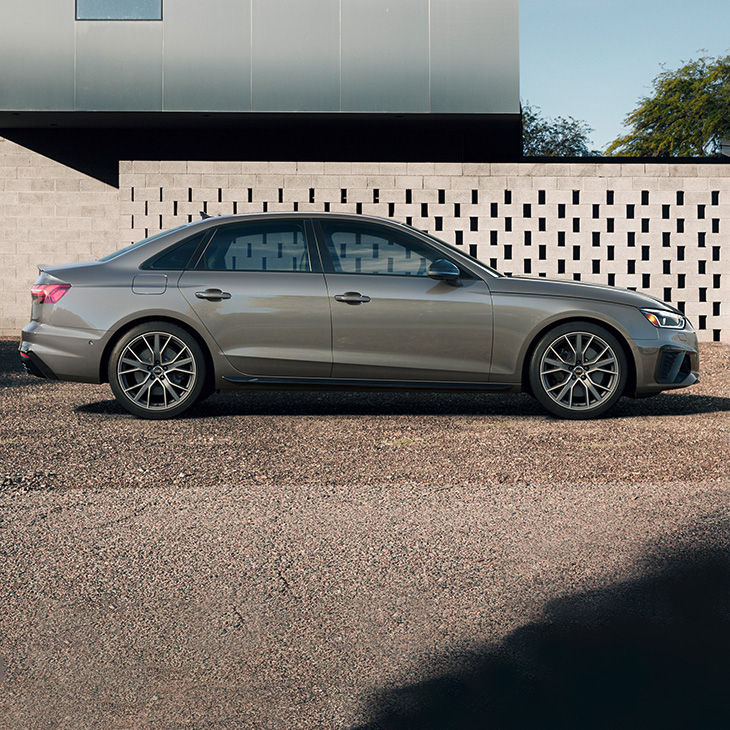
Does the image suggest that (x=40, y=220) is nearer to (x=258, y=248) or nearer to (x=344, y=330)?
(x=258, y=248)

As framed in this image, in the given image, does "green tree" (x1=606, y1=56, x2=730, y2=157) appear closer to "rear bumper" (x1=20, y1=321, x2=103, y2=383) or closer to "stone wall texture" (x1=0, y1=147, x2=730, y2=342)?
"stone wall texture" (x1=0, y1=147, x2=730, y2=342)

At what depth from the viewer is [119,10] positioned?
16.8m

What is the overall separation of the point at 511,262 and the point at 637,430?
8316 millimetres

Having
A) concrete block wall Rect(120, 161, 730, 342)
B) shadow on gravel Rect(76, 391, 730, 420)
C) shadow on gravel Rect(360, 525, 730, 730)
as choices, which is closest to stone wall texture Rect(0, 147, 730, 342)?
concrete block wall Rect(120, 161, 730, 342)

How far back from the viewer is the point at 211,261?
7.79 m

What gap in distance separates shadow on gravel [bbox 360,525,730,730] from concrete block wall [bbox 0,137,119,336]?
16.3 m

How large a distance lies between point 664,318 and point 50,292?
4896 millimetres

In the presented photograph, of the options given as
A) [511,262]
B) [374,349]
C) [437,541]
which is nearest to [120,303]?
[374,349]

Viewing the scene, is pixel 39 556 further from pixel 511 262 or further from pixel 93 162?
pixel 93 162

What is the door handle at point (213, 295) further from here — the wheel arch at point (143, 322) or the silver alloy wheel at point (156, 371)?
the silver alloy wheel at point (156, 371)

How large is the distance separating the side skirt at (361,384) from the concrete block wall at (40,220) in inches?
457

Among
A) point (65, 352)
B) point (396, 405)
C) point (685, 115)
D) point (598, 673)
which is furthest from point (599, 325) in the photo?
point (685, 115)

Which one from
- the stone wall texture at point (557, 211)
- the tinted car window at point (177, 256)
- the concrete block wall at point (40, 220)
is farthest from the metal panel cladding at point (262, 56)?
the tinted car window at point (177, 256)

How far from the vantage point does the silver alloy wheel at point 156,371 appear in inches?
301
